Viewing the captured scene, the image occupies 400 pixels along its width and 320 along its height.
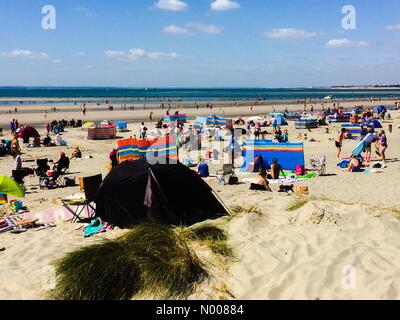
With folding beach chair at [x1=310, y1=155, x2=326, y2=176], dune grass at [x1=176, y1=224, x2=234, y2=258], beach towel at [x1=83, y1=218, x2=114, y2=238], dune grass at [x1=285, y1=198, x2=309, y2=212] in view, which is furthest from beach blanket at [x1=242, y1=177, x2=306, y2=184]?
dune grass at [x1=176, y1=224, x2=234, y2=258]

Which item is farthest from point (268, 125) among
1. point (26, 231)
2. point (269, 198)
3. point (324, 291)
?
point (324, 291)

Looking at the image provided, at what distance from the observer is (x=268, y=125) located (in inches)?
1372

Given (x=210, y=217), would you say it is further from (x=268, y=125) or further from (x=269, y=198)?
(x=268, y=125)

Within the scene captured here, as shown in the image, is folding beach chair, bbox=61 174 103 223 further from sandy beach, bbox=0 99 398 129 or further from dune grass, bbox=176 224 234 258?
sandy beach, bbox=0 99 398 129

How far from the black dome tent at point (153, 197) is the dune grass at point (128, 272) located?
2.33 meters

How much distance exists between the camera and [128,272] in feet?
16.6

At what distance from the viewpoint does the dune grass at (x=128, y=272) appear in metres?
4.88

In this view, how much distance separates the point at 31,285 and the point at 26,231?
285cm

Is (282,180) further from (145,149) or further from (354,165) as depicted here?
(145,149)

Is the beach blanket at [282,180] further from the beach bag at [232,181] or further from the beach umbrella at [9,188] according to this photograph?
the beach umbrella at [9,188]

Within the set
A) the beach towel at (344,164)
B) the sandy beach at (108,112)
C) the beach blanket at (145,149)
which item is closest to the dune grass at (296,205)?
the beach blanket at (145,149)

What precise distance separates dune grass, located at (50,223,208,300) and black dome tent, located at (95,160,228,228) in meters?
2.33

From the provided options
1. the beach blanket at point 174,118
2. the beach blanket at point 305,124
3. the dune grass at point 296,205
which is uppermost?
the beach blanket at point 174,118

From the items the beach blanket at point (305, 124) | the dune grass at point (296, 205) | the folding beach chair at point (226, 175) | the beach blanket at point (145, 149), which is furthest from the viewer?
the beach blanket at point (305, 124)
